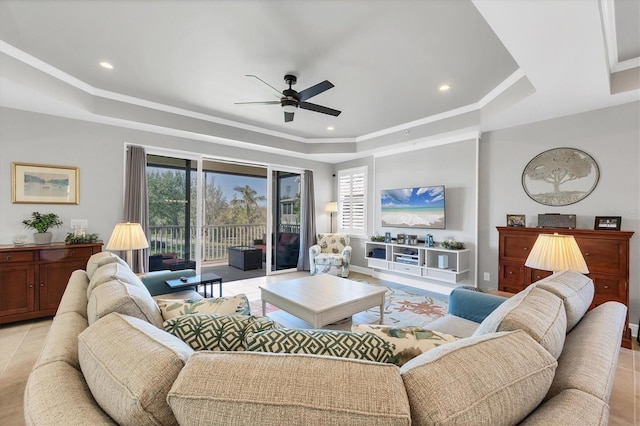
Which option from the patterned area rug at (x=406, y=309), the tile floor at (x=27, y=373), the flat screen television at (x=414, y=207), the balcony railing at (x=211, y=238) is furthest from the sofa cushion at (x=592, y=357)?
the balcony railing at (x=211, y=238)

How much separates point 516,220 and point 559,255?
6.49ft

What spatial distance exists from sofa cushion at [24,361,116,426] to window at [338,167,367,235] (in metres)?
5.49

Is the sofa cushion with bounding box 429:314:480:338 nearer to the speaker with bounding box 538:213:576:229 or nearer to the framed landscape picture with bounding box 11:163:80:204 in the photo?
the speaker with bounding box 538:213:576:229

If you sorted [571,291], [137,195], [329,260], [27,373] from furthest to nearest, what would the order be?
[329,260] < [137,195] < [27,373] < [571,291]

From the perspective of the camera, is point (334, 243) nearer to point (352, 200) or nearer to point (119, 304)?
point (352, 200)

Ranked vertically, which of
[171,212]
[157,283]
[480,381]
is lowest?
[157,283]

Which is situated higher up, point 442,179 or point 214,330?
point 442,179

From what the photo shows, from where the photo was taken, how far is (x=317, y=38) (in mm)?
2449

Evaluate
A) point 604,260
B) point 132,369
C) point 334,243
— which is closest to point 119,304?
point 132,369

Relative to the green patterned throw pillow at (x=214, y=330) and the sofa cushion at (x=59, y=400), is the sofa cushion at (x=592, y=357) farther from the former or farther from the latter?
the sofa cushion at (x=59, y=400)

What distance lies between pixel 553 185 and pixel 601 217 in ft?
2.07

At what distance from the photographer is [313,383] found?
2.10ft

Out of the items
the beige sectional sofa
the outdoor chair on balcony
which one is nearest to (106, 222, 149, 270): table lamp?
the outdoor chair on balcony

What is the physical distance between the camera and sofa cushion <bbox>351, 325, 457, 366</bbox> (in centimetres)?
107
